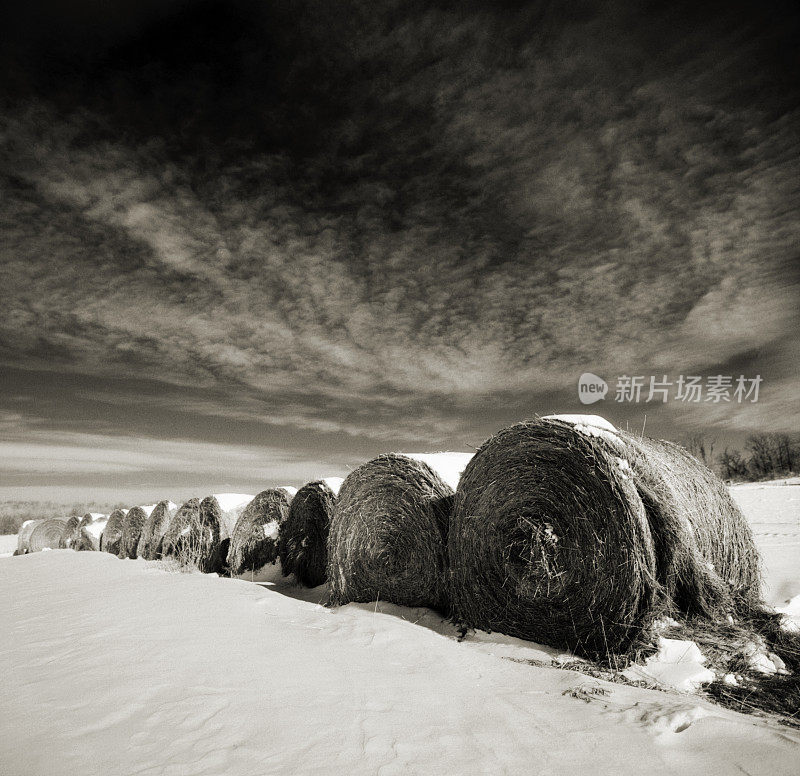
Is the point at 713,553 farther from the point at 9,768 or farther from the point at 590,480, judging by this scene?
the point at 9,768

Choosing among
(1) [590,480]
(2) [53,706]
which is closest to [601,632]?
(1) [590,480]

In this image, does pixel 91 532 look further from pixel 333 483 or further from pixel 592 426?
pixel 592 426

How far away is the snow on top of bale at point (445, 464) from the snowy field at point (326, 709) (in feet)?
5.06

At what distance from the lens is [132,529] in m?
14.9

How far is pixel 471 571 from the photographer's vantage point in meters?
4.84

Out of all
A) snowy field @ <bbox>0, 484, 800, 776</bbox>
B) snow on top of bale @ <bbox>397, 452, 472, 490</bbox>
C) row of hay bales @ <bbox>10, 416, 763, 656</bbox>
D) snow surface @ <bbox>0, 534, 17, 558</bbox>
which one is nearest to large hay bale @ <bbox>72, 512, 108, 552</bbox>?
snow surface @ <bbox>0, 534, 17, 558</bbox>

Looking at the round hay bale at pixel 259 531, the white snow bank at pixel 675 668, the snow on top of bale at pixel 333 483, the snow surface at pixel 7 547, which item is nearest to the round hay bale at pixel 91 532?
the snow surface at pixel 7 547

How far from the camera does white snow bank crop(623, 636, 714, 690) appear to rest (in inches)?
126

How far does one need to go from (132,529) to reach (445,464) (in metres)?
12.8

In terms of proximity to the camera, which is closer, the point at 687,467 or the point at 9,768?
the point at 9,768

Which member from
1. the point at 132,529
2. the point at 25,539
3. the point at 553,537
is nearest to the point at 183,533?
the point at 132,529

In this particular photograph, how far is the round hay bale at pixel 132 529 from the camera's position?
1461 centimetres

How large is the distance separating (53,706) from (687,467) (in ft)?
17.5

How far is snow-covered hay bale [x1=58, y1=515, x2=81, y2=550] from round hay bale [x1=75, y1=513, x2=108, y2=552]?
61 cm
